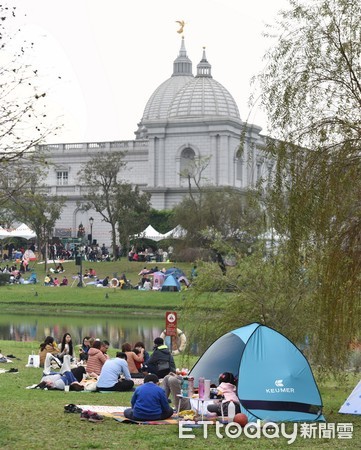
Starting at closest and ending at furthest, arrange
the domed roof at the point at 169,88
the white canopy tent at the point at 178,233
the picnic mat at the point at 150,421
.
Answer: the picnic mat at the point at 150,421 < the white canopy tent at the point at 178,233 < the domed roof at the point at 169,88

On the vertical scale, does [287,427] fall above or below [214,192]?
below

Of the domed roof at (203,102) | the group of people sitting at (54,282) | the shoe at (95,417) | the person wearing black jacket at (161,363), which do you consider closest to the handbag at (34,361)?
the person wearing black jacket at (161,363)

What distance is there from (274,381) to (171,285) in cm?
4294

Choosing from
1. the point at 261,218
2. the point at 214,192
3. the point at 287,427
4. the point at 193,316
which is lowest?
the point at 287,427

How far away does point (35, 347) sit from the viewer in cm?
3347

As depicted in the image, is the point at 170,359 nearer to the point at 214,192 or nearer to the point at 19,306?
the point at 19,306

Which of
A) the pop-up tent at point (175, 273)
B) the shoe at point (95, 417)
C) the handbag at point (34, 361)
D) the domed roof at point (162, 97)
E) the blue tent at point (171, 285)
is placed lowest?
the shoe at point (95, 417)

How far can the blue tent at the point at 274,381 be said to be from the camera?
17719 mm

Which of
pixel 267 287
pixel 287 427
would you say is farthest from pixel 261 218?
pixel 267 287

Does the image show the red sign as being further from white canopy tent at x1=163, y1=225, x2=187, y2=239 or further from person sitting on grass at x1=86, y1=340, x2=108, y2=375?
white canopy tent at x1=163, y1=225, x2=187, y2=239

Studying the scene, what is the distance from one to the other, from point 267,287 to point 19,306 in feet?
112

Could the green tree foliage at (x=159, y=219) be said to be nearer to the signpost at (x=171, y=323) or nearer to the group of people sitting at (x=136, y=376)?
the signpost at (x=171, y=323)

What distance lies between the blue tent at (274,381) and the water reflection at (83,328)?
65.1ft

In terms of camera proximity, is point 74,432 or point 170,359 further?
point 170,359
